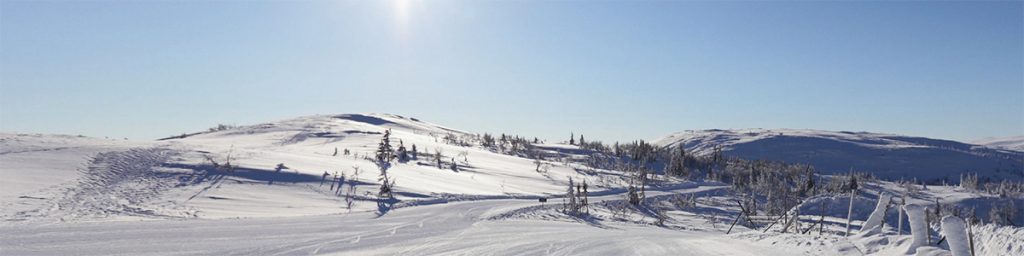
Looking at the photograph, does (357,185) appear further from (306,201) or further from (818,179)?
(818,179)

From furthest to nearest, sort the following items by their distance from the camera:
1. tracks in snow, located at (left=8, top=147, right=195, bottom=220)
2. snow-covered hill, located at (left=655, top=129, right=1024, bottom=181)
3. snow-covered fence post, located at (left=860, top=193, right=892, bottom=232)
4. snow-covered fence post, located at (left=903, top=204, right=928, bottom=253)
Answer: snow-covered hill, located at (left=655, top=129, right=1024, bottom=181), tracks in snow, located at (left=8, top=147, right=195, bottom=220), snow-covered fence post, located at (left=860, top=193, right=892, bottom=232), snow-covered fence post, located at (left=903, top=204, right=928, bottom=253)

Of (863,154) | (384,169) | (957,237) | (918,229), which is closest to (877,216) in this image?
(918,229)

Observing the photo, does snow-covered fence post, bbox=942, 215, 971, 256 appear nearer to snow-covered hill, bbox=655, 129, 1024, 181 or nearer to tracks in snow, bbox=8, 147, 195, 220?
tracks in snow, bbox=8, 147, 195, 220

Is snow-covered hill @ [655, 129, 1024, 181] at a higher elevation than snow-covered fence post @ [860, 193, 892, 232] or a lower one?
higher

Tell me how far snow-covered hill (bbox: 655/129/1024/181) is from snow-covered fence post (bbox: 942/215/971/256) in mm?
75553

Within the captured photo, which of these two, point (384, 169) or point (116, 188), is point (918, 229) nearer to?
point (116, 188)

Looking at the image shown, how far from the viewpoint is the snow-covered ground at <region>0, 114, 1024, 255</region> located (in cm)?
1224

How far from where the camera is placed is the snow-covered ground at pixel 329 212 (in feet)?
40.2

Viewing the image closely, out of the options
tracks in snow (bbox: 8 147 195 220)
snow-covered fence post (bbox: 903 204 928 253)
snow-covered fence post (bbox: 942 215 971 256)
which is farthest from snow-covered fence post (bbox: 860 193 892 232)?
tracks in snow (bbox: 8 147 195 220)

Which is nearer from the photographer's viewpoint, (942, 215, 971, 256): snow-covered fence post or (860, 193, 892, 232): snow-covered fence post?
(942, 215, 971, 256): snow-covered fence post

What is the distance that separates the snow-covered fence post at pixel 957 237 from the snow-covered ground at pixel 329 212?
0.66 meters

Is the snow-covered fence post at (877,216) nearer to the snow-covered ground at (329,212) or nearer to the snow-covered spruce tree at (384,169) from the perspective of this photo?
the snow-covered ground at (329,212)

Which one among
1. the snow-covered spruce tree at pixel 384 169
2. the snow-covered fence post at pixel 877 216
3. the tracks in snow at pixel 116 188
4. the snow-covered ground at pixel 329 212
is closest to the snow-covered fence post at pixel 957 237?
the snow-covered ground at pixel 329 212

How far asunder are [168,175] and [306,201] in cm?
529
